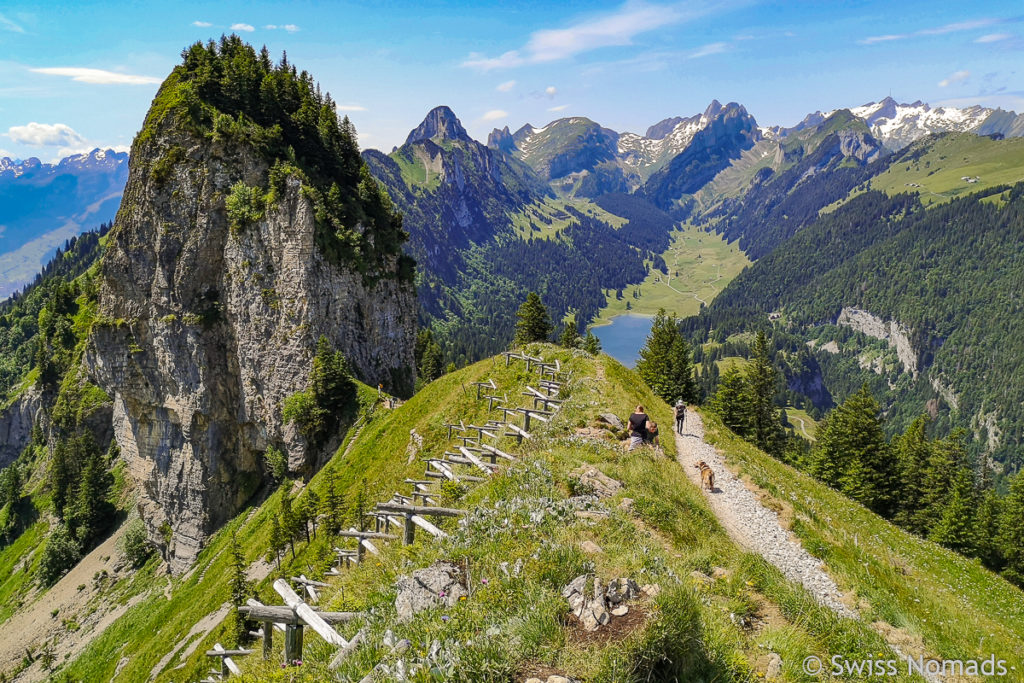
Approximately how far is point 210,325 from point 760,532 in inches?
2577

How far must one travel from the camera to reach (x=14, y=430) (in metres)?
120

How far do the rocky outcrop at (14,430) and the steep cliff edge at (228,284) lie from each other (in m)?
75.6

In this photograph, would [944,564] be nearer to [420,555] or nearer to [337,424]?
[420,555]

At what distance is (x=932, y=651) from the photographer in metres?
12.8

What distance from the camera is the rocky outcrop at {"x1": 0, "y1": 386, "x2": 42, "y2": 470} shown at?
117312mm

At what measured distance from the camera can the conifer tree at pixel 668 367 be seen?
66750 millimetres

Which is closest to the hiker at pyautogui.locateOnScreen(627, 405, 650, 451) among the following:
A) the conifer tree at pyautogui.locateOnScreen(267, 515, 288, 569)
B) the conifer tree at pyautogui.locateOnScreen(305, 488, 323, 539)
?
the conifer tree at pyautogui.locateOnScreen(305, 488, 323, 539)

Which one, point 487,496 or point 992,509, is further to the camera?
point 992,509

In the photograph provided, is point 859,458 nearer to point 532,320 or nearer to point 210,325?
point 532,320

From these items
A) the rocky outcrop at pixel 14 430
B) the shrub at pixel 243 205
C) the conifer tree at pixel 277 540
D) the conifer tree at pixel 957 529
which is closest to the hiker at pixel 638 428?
the conifer tree at pixel 277 540

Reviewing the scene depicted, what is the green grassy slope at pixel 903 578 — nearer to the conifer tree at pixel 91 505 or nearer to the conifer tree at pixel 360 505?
the conifer tree at pixel 360 505

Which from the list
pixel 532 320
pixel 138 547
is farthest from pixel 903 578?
pixel 138 547

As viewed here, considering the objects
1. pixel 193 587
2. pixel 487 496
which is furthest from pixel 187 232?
pixel 487 496

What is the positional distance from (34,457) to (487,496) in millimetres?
142635
